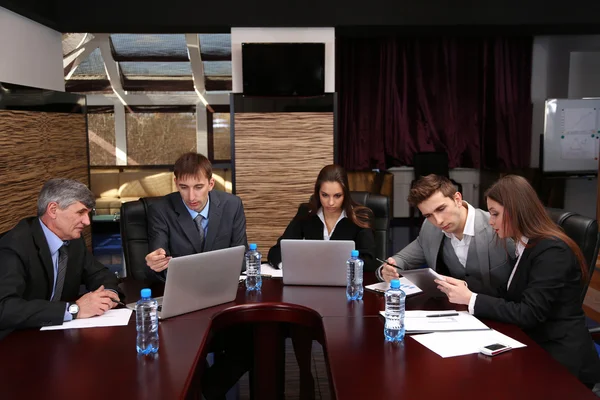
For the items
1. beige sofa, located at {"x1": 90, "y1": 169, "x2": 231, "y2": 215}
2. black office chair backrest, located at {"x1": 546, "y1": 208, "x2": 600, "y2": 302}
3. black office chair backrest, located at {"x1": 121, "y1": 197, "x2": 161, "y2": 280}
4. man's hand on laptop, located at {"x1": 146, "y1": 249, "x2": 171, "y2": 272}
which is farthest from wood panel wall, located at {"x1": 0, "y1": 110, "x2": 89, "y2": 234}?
black office chair backrest, located at {"x1": 546, "y1": 208, "x2": 600, "y2": 302}

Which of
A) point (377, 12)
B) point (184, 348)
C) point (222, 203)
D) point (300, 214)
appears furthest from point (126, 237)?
point (377, 12)

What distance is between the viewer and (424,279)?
2338 mm

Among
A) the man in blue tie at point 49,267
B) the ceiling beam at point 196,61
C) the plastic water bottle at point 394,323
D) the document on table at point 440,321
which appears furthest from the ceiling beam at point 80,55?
the plastic water bottle at point 394,323

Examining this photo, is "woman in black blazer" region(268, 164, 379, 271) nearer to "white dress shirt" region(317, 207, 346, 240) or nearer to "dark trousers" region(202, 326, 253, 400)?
"white dress shirt" region(317, 207, 346, 240)

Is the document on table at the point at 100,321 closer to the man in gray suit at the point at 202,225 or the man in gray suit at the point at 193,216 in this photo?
the man in gray suit at the point at 202,225

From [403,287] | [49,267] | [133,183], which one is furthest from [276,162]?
[133,183]

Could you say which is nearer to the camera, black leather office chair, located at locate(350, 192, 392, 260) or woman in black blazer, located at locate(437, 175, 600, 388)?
woman in black blazer, located at locate(437, 175, 600, 388)

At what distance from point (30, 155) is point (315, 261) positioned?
270cm

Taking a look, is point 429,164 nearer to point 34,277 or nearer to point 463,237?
point 463,237

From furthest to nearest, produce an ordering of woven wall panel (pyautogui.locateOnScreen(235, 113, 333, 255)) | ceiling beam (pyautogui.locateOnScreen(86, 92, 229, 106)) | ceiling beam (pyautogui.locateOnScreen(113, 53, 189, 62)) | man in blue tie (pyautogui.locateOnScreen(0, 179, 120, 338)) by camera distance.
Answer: ceiling beam (pyautogui.locateOnScreen(86, 92, 229, 106)) < ceiling beam (pyautogui.locateOnScreen(113, 53, 189, 62)) < woven wall panel (pyautogui.locateOnScreen(235, 113, 333, 255)) < man in blue tie (pyautogui.locateOnScreen(0, 179, 120, 338))

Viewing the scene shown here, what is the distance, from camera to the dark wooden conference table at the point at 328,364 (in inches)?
58.9

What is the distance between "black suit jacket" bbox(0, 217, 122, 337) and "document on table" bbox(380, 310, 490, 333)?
49.9 inches

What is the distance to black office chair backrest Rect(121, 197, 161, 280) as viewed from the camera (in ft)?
9.86

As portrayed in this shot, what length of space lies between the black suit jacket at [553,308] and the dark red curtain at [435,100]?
524 centimetres
